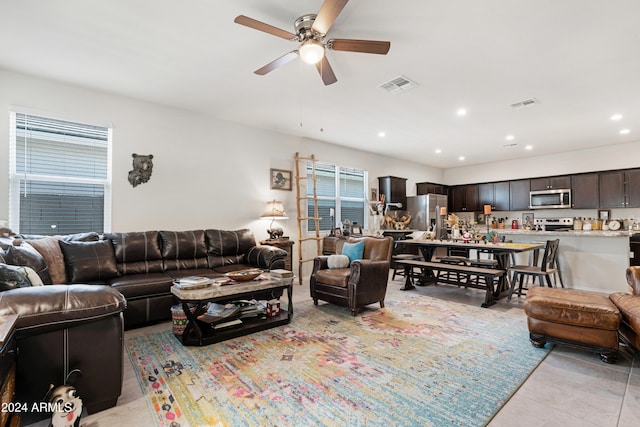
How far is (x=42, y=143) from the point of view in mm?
3559

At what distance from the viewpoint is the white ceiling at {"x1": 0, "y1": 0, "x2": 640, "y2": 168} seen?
232cm

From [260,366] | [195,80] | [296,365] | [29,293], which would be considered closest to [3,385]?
[29,293]

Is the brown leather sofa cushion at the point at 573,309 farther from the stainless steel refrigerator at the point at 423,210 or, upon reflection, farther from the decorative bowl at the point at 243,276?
the stainless steel refrigerator at the point at 423,210

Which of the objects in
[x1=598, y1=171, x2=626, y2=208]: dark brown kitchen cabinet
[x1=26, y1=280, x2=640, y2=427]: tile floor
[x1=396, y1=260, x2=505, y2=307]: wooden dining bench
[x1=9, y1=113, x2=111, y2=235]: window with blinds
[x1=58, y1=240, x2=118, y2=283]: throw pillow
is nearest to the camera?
[x1=26, y1=280, x2=640, y2=427]: tile floor

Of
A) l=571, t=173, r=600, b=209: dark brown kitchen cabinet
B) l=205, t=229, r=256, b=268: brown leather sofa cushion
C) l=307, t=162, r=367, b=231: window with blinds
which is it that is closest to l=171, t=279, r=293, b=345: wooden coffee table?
l=205, t=229, r=256, b=268: brown leather sofa cushion

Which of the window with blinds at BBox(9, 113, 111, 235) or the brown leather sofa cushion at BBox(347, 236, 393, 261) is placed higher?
the window with blinds at BBox(9, 113, 111, 235)

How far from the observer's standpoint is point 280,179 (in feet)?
18.3

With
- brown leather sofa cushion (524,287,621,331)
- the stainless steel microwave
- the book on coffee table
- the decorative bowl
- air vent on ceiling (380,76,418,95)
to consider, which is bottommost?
the book on coffee table

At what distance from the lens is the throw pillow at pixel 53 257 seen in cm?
292

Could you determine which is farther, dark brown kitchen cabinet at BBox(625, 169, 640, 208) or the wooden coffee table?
dark brown kitchen cabinet at BBox(625, 169, 640, 208)

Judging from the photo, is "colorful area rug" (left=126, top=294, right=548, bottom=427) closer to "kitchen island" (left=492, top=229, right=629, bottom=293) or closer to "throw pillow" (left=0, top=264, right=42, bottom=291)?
"throw pillow" (left=0, top=264, right=42, bottom=291)

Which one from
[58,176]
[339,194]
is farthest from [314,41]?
[339,194]

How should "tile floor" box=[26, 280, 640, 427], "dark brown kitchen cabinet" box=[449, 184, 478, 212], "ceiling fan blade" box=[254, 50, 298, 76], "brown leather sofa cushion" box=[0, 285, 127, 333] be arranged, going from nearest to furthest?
"brown leather sofa cushion" box=[0, 285, 127, 333] → "tile floor" box=[26, 280, 640, 427] → "ceiling fan blade" box=[254, 50, 298, 76] → "dark brown kitchen cabinet" box=[449, 184, 478, 212]

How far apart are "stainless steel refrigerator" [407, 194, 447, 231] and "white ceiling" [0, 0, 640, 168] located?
9.70 feet
